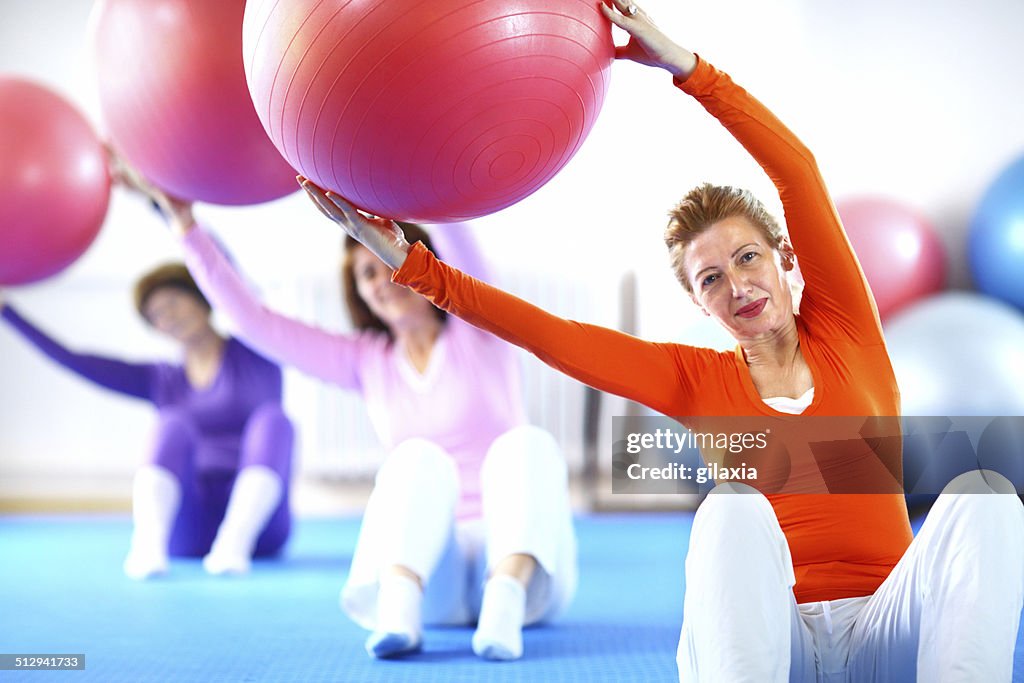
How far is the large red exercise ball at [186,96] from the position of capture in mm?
1406

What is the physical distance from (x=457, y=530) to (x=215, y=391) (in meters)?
1.12

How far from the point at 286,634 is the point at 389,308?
60 cm

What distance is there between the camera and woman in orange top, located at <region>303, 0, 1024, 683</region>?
92 centimetres

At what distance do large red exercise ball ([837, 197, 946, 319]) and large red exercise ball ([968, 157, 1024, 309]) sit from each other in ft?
0.38

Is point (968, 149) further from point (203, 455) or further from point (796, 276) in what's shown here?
point (203, 455)

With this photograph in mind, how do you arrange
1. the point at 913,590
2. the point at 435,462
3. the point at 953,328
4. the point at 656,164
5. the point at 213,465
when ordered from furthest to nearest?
the point at 656,164
the point at 213,465
the point at 953,328
the point at 435,462
the point at 913,590

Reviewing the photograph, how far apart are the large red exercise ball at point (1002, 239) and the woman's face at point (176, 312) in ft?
6.79

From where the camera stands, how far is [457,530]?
1.74 m

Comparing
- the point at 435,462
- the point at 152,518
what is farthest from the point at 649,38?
the point at 152,518

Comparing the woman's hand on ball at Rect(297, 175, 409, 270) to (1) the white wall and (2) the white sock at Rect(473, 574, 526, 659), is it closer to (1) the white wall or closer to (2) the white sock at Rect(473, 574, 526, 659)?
(2) the white sock at Rect(473, 574, 526, 659)

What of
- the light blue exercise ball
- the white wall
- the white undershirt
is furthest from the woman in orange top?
the white wall

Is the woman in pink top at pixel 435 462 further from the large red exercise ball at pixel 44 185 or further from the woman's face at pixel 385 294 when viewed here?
the large red exercise ball at pixel 44 185

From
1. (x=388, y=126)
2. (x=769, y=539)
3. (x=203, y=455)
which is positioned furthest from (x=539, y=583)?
(x=203, y=455)

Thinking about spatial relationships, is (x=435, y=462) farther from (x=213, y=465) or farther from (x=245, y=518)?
(x=213, y=465)
